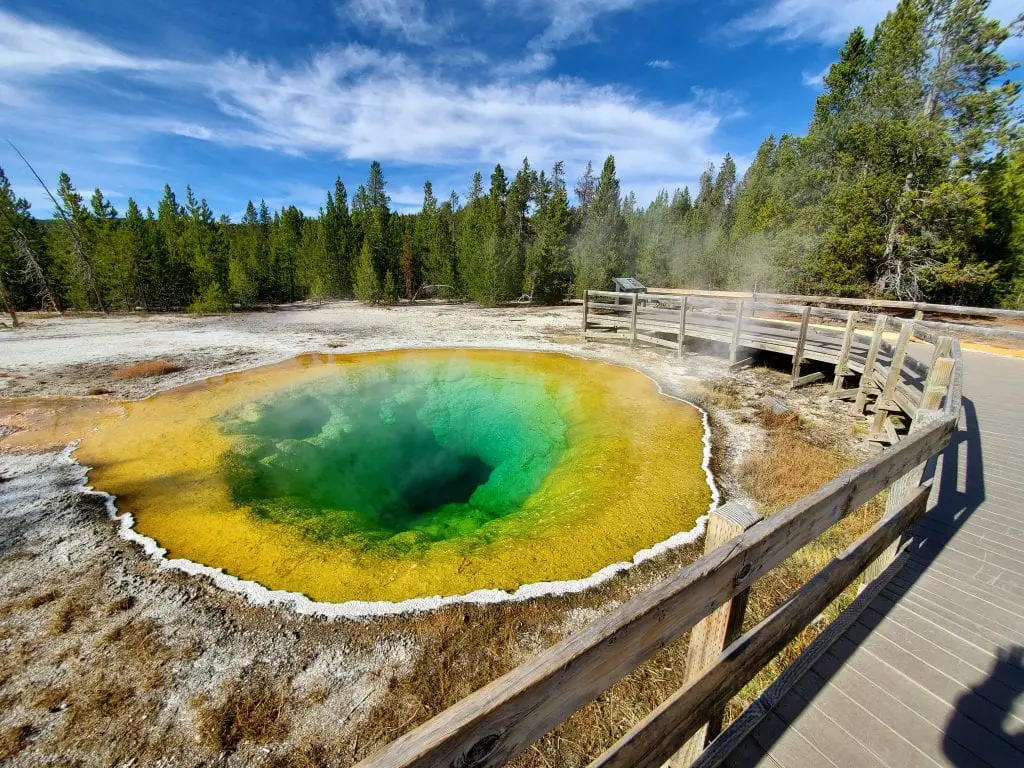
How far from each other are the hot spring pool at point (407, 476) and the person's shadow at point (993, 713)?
9.83 feet

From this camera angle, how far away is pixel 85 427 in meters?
8.86

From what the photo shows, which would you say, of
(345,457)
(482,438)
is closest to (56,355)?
(345,457)

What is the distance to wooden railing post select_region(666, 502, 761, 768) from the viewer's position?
197 centimetres

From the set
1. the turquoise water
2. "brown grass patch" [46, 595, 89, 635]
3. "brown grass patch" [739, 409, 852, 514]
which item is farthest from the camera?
the turquoise water

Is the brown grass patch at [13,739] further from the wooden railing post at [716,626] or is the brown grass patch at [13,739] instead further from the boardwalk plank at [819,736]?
the boardwalk plank at [819,736]

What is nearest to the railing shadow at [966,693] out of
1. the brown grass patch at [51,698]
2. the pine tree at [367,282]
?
the brown grass patch at [51,698]

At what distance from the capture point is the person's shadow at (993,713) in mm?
2088

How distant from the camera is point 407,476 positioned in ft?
30.5

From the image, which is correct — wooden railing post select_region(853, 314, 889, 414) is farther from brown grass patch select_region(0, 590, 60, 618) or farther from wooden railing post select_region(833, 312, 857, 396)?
brown grass patch select_region(0, 590, 60, 618)

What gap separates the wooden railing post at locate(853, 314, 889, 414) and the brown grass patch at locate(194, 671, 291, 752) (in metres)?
11.0

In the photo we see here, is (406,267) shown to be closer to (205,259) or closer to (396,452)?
(205,259)

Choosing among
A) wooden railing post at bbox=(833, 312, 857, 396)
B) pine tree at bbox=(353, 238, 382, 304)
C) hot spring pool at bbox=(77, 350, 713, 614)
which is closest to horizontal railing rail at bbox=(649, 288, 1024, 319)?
wooden railing post at bbox=(833, 312, 857, 396)

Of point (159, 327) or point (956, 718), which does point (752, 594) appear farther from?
point (159, 327)

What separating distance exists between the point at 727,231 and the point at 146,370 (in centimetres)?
4860
